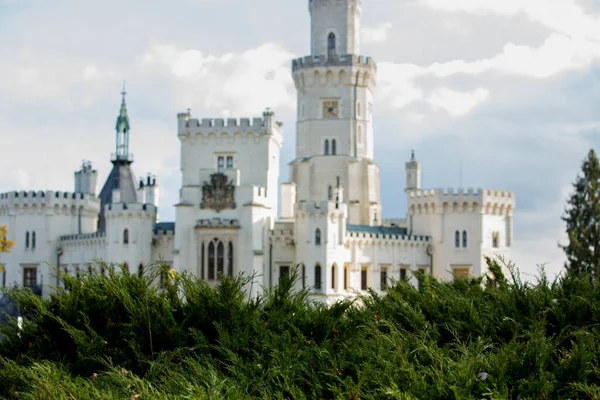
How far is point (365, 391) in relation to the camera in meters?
15.0

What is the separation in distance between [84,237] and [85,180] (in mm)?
13091

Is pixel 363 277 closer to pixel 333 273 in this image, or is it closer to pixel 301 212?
pixel 333 273

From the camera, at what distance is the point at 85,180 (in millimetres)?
80000

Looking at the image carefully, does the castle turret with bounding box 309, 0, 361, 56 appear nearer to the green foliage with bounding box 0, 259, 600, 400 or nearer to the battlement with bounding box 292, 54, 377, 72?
the battlement with bounding box 292, 54, 377, 72

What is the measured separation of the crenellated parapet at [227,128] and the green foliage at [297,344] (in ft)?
134

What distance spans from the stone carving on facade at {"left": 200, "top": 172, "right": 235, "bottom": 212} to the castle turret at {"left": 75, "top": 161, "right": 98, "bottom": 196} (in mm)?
21613

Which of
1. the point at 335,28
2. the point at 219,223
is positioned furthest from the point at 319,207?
the point at 335,28

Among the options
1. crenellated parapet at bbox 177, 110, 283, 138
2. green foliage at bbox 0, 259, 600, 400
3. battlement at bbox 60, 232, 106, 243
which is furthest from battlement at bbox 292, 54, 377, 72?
green foliage at bbox 0, 259, 600, 400

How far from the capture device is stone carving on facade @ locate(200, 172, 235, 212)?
6078cm

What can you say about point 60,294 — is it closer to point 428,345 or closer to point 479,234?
point 428,345

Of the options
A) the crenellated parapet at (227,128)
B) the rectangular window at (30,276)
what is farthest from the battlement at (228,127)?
the rectangular window at (30,276)

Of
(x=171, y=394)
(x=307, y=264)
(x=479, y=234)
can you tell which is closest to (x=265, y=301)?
(x=171, y=394)

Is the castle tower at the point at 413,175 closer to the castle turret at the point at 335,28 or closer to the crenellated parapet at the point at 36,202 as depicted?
the castle turret at the point at 335,28

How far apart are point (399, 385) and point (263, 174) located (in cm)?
4894
